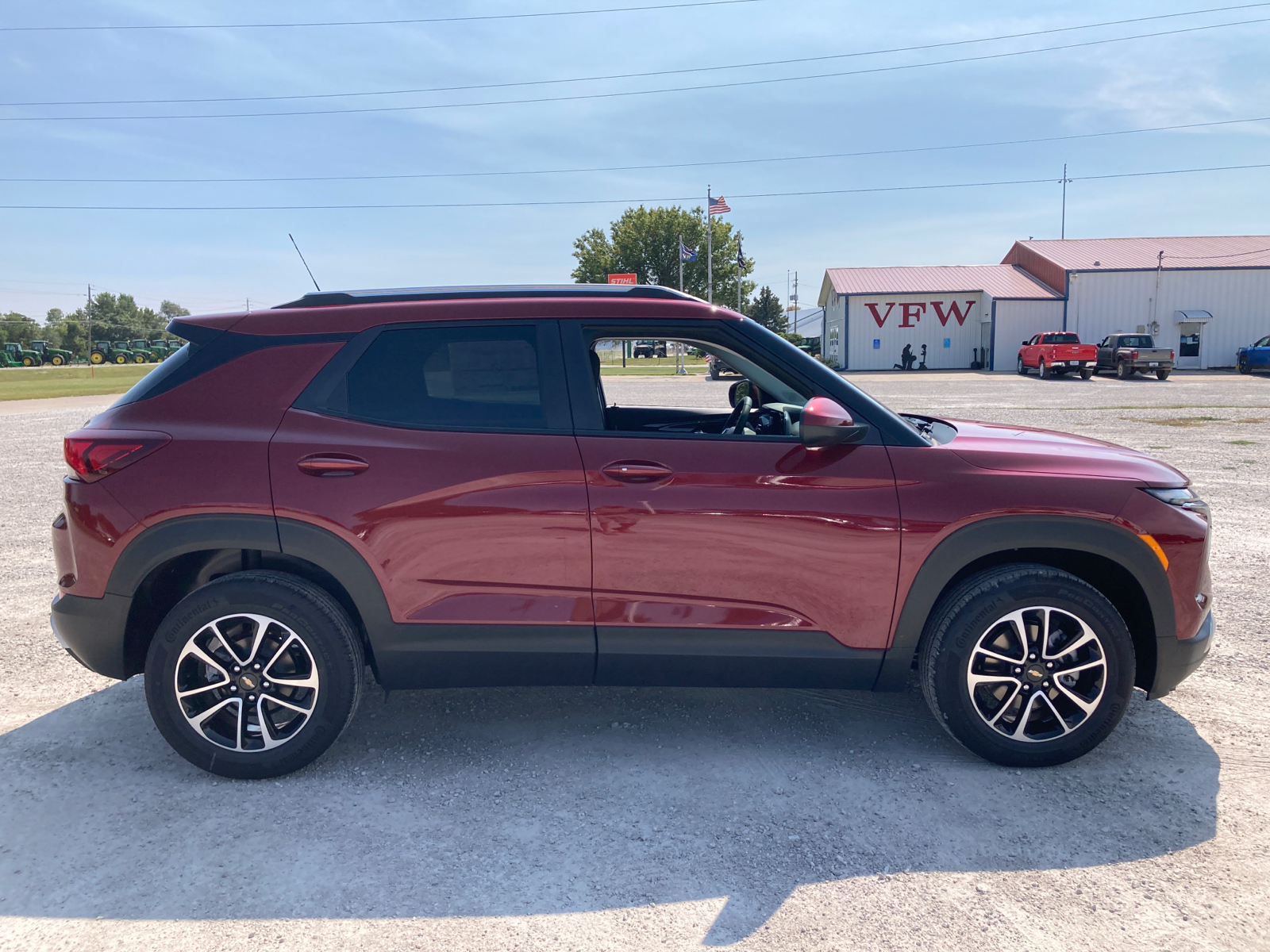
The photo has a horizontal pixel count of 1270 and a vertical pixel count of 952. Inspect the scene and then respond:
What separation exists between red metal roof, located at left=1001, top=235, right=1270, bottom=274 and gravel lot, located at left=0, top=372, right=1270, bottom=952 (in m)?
47.1

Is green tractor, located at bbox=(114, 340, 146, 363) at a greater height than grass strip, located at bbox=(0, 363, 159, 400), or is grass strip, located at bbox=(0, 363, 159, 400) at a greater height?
green tractor, located at bbox=(114, 340, 146, 363)

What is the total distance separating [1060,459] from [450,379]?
232cm

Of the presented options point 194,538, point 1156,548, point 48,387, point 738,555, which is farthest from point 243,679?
point 48,387

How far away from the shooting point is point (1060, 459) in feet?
10.5

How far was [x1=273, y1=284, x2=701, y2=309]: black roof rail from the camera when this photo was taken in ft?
11.0

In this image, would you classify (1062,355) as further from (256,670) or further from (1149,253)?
(256,670)

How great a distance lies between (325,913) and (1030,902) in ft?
6.71

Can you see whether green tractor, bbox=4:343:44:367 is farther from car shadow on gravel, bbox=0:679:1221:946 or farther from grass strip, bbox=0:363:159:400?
car shadow on gravel, bbox=0:679:1221:946

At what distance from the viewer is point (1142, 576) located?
3.11m

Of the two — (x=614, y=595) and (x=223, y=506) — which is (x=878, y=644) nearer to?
(x=614, y=595)

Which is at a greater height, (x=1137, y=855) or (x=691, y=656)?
(x=691, y=656)

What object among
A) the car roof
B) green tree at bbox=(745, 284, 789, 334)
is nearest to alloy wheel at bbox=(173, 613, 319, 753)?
the car roof

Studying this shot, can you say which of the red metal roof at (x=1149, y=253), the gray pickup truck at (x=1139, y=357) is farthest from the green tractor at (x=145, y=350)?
the gray pickup truck at (x=1139, y=357)

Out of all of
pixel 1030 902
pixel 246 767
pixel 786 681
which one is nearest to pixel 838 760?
pixel 786 681
